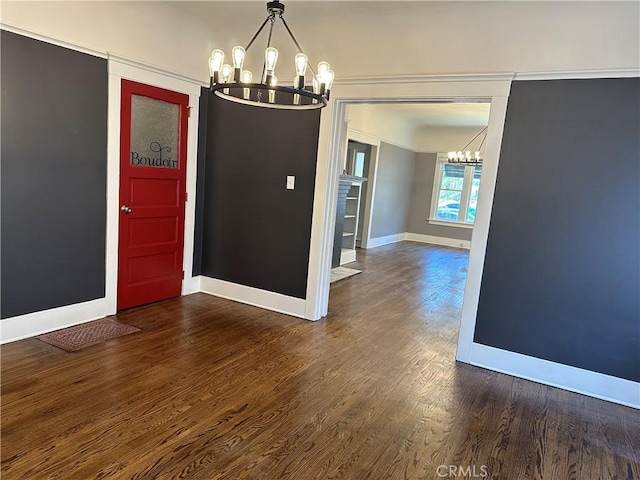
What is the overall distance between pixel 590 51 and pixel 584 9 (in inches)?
10.8

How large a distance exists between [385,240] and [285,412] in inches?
279

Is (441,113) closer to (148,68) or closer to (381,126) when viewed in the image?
(381,126)

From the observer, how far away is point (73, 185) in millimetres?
3320

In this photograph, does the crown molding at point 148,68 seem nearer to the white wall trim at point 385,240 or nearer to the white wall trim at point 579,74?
the white wall trim at point 579,74

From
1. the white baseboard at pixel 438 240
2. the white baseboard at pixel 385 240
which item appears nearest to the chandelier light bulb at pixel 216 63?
the white baseboard at pixel 385 240

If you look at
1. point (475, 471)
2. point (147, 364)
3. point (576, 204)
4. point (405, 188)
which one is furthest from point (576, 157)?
point (405, 188)

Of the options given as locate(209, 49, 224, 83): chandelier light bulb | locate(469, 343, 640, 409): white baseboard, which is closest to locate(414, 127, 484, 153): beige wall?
locate(469, 343, 640, 409): white baseboard

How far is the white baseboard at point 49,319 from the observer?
308cm

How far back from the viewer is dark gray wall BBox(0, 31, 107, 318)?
2922mm

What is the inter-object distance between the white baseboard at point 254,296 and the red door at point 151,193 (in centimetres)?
36

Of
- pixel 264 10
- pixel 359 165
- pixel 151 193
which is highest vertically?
pixel 264 10

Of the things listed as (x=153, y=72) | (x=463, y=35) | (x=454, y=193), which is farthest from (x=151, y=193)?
(x=454, y=193)

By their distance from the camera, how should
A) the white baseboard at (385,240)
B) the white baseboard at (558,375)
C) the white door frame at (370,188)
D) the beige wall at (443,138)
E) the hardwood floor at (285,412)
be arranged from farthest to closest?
1. the beige wall at (443,138)
2. the white baseboard at (385,240)
3. the white door frame at (370,188)
4. the white baseboard at (558,375)
5. the hardwood floor at (285,412)

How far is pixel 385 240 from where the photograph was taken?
365 inches
